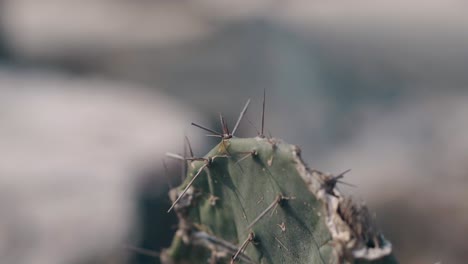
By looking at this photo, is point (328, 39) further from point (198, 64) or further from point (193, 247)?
point (193, 247)

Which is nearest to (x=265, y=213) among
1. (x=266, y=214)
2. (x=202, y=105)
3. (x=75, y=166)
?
(x=266, y=214)

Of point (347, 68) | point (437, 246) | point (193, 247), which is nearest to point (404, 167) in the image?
point (437, 246)

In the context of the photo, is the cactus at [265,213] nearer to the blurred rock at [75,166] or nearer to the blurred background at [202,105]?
the blurred background at [202,105]

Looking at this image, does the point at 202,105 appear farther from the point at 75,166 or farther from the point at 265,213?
the point at 265,213

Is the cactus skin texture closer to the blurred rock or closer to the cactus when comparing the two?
the cactus

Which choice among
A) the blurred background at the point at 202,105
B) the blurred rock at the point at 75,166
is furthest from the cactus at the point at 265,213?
the blurred rock at the point at 75,166
